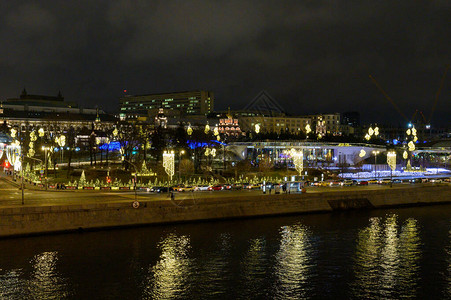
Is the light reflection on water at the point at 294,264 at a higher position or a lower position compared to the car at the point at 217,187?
lower

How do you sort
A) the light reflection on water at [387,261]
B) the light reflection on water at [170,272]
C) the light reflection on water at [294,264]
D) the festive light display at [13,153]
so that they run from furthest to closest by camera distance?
the festive light display at [13,153] → the light reflection on water at [387,261] → the light reflection on water at [294,264] → the light reflection on water at [170,272]

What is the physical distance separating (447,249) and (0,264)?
3198 cm

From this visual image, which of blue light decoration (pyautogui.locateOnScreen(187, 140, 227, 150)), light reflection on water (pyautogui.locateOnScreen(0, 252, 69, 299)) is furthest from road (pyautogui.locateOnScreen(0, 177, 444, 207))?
blue light decoration (pyautogui.locateOnScreen(187, 140, 227, 150))

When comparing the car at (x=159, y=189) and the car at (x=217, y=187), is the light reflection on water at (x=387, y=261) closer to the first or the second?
the car at (x=217, y=187)

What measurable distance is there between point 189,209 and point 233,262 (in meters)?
13.4

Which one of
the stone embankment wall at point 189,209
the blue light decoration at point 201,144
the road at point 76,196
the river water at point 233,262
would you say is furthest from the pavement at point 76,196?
the blue light decoration at point 201,144

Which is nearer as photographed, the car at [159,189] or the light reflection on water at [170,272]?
the light reflection on water at [170,272]

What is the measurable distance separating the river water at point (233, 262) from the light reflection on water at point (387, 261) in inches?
2.7

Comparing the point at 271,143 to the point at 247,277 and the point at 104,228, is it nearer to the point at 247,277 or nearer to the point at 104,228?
Answer: the point at 104,228

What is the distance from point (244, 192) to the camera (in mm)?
56062

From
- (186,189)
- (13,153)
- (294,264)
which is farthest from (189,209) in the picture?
(13,153)

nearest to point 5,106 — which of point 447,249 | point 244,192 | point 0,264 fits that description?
point 244,192

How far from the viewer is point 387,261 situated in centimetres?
3400

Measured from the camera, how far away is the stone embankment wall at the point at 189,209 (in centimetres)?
3894
